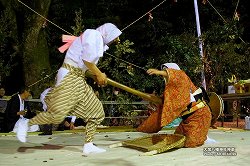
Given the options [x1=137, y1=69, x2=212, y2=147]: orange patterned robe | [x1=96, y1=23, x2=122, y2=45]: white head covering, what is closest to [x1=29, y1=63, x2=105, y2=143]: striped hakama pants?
[x1=96, y1=23, x2=122, y2=45]: white head covering

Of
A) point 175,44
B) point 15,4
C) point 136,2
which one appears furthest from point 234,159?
point 136,2

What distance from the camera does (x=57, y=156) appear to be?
4.30 meters

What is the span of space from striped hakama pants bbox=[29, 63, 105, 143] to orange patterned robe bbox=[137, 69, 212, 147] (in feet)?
2.59

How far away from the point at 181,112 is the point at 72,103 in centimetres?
139

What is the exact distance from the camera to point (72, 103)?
4301mm

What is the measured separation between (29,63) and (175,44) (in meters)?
4.18

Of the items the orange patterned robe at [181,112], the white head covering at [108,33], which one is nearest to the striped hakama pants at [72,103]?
the white head covering at [108,33]

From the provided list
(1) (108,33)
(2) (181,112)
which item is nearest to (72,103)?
(1) (108,33)

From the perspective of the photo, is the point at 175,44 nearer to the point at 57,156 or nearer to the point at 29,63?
the point at 29,63

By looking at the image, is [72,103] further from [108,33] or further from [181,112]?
[181,112]

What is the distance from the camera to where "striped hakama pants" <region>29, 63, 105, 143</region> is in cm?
427

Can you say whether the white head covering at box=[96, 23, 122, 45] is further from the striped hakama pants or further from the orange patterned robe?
the orange patterned robe

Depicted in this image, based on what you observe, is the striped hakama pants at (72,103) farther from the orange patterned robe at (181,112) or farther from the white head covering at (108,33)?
the orange patterned robe at (181,112)

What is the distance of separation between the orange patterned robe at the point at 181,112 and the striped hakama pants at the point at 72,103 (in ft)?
2.59
